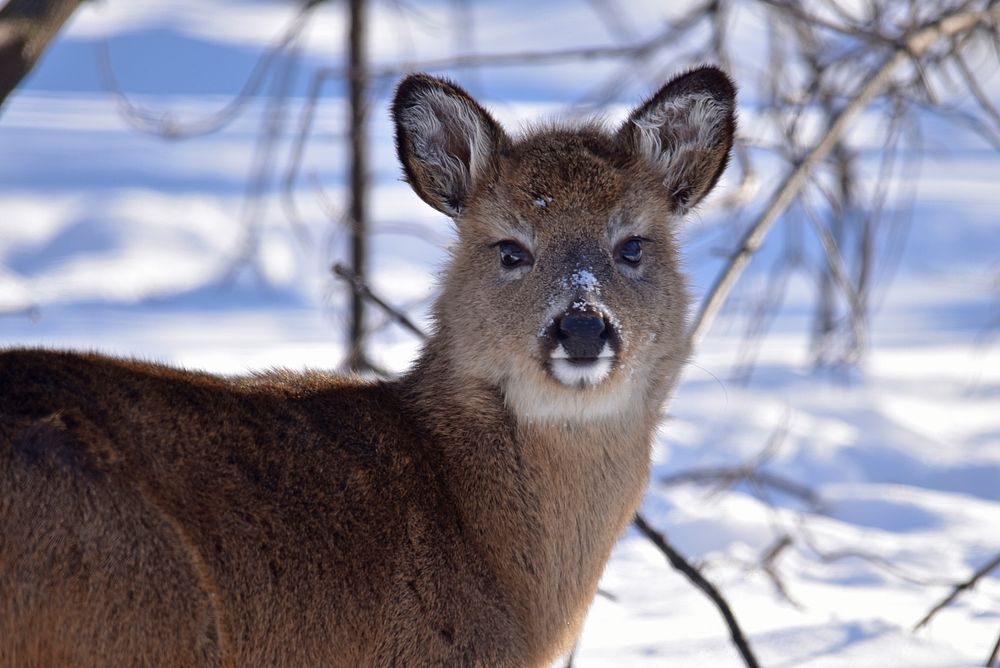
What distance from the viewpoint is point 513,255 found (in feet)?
14.4

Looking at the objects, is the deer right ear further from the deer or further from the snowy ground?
the snowy ground

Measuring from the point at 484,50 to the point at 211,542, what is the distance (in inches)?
537

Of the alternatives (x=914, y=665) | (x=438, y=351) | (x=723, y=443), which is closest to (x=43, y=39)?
(x=438, y=351)

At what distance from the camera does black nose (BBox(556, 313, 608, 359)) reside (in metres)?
4.00

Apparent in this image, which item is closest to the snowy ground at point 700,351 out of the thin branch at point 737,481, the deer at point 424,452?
the thin branch at point 737,481

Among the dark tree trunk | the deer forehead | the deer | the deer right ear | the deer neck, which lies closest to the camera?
the deer

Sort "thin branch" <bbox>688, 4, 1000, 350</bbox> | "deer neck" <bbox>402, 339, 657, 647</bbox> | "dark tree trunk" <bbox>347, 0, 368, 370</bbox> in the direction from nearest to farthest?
"deer neck" <bbox>402, 339, 657, 647</bbox>
"thin branch" <bbox>688, 4, 1000, 350</bbox>
"dark tree trunk" <bbox>347, 0, 368, 370</bbox>

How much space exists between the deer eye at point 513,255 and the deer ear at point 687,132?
0.58m

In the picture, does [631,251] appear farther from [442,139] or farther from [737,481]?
[737,481]

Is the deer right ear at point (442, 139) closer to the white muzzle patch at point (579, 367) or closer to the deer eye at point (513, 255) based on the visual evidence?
the deer eye at point (513, 255)

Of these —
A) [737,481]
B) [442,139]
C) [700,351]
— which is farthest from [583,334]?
[700,351]

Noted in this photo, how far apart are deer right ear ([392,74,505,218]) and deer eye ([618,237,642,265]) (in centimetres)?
54

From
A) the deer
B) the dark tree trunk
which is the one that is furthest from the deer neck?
the dark tree trunk

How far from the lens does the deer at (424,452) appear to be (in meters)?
3.21
